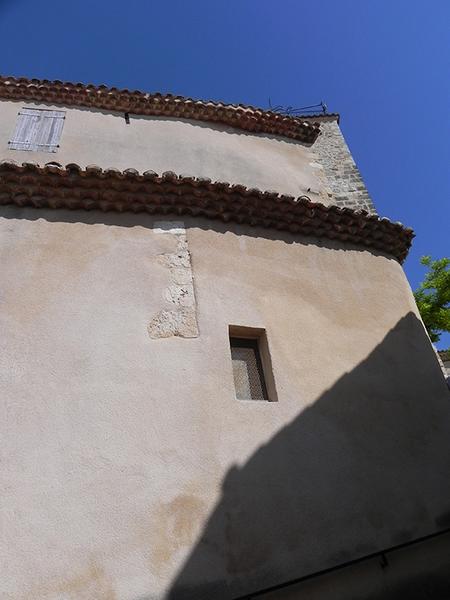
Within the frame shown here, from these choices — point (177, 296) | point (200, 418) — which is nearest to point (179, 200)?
point (177, 296)

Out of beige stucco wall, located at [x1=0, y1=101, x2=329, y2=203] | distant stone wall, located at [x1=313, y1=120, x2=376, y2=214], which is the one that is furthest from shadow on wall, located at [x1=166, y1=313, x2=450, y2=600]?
beige stucco wall, located at [x1=0, y1=101, x2=329, y2=203]

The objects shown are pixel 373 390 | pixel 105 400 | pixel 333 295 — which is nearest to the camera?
pixel 105 400

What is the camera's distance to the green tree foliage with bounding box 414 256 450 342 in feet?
44.6

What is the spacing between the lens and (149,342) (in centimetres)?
398

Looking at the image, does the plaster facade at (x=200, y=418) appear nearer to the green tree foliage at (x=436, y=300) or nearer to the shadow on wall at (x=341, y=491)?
the shadow on wall at (x=341, y=491)

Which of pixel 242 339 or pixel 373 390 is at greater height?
pixel 242 339

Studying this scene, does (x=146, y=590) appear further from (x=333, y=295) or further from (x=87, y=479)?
(x=333, y=295)

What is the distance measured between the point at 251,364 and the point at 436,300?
11933 millimetres

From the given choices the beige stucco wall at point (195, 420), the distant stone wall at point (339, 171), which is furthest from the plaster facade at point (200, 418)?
the distant stone wall at point (339, 171)

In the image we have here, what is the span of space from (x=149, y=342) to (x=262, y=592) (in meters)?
2.20

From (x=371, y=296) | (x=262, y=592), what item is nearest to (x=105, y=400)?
(x=262, y=592)

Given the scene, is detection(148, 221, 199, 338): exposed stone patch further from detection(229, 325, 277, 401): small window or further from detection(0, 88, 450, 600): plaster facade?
detection(229, 325, 277, 401): small window

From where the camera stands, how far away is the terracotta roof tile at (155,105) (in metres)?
7.13

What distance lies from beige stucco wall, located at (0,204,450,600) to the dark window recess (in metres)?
0.22
